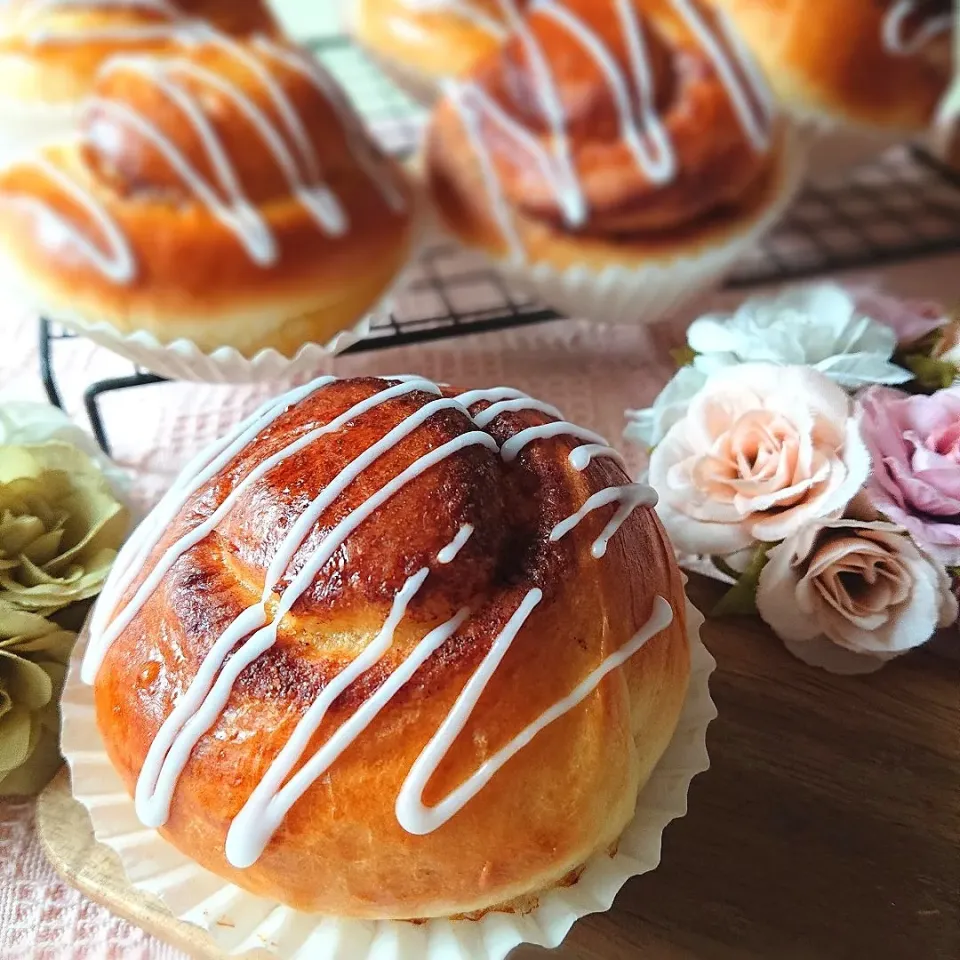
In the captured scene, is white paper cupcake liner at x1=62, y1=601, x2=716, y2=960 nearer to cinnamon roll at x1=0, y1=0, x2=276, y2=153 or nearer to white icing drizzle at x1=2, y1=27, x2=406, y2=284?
white icing drizzle at x1=2, y1=27, x2=406, y2=284

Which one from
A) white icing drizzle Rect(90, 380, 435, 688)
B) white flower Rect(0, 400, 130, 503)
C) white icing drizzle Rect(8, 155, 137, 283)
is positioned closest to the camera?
white icing drizzle Rect(90, 380, 435, 688)

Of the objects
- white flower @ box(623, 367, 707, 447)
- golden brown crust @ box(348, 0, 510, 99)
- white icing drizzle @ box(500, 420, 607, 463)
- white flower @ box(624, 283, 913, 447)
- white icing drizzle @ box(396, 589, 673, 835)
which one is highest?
golden brown crust @ box(348, 0, 510, 99)

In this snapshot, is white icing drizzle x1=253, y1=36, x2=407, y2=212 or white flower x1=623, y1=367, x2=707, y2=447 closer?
white flower x1=623, y1=367, x2=707, y2=447

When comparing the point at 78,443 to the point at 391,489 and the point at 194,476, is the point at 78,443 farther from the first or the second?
the point at 391,489

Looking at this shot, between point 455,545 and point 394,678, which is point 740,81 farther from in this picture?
point 394,678

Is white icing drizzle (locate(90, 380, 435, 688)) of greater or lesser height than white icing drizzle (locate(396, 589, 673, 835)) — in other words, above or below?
above

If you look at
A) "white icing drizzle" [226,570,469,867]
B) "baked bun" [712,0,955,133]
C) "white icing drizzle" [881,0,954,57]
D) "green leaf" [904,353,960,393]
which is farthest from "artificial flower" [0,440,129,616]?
"white icing drizzle" [881,0,954,57]
